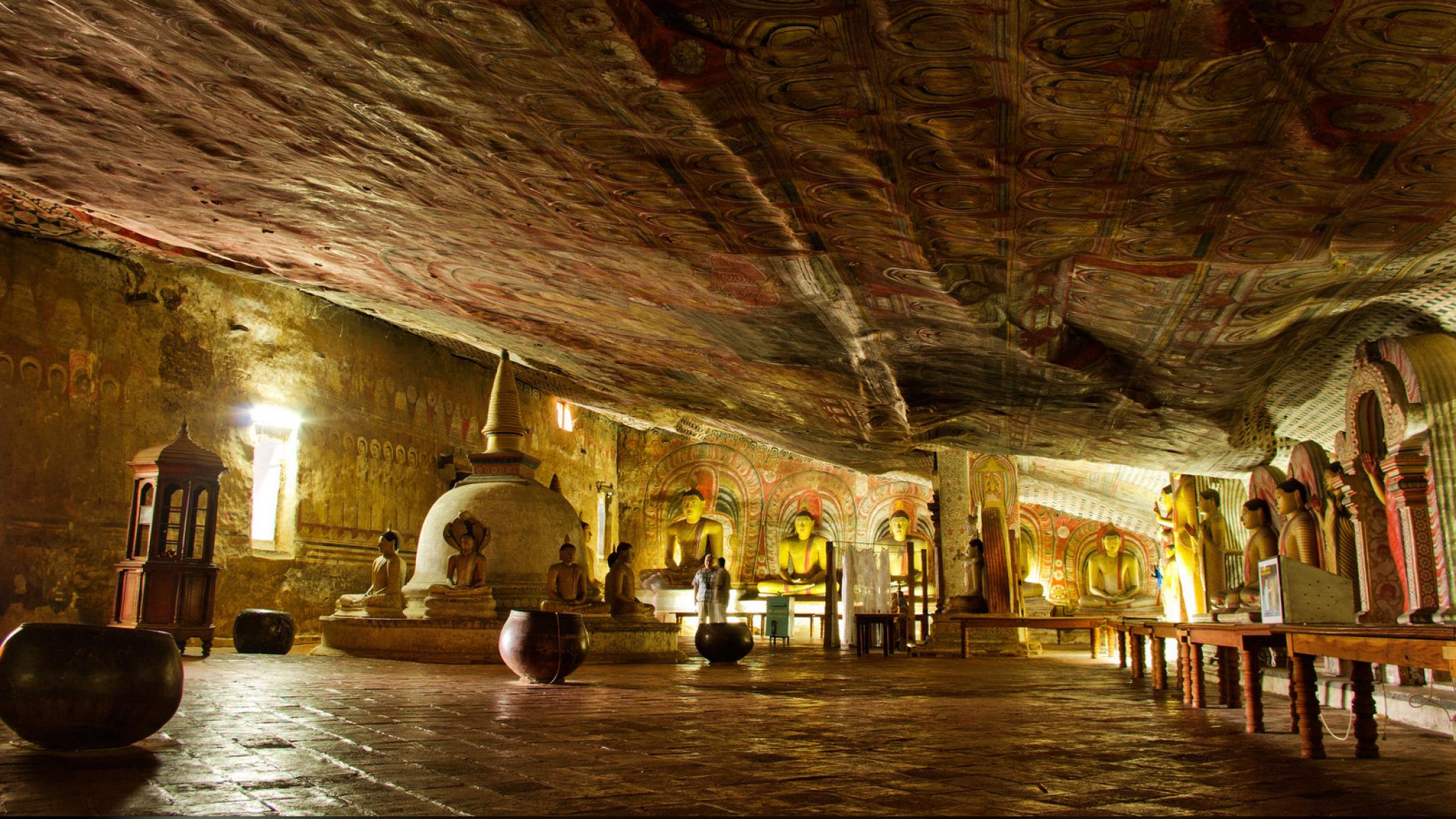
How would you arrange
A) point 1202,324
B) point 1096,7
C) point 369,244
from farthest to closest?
point 369,244 < point 1202,324 < point 1096,7

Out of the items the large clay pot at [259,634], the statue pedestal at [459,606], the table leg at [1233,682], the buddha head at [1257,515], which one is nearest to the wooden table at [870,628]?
the statue pedestal at [459,606]

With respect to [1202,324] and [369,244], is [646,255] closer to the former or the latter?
[369,244]

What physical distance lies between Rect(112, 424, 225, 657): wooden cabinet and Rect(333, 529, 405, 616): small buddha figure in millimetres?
1772

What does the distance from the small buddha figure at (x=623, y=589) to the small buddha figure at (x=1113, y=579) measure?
15.3m

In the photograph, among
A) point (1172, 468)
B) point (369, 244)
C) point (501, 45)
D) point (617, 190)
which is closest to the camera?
point (501, 45)

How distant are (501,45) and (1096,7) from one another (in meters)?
2.59

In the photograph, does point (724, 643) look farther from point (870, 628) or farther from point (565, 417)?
point (565, 417)

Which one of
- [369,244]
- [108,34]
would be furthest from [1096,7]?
[369,244]

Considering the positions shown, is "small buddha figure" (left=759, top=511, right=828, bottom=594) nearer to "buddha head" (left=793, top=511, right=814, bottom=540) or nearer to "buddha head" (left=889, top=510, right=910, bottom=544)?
"buddha head" (left=793, top=511, right=814, bottom=540)

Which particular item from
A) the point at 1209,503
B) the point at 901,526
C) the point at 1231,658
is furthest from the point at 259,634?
the point at 901,526

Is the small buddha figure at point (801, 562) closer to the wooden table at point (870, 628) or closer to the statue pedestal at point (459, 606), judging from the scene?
the wooden table at point (870, 628)

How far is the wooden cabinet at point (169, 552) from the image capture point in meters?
11.2

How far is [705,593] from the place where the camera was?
58.5 ft

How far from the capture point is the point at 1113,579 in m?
25.1
